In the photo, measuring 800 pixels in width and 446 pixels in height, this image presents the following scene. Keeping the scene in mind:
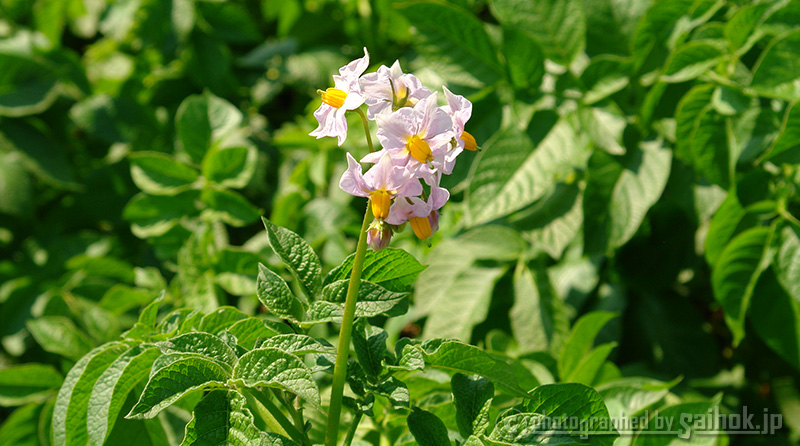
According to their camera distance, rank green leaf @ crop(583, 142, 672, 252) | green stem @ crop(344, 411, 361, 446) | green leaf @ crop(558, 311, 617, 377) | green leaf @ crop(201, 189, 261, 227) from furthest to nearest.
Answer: green leaf @ crop(201, 189, 261, 227), green leaf @ crop(583, 142, 672, 252), green leaf @ crop(558, 311, 617, 377), green stem @ crop(344, 411, 361, 446)

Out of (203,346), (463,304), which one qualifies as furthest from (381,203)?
(463,304)

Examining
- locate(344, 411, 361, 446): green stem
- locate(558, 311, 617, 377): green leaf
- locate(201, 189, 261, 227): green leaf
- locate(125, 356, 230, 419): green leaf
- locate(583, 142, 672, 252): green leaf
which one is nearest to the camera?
locate(125, 356, 230, 419): green leaf

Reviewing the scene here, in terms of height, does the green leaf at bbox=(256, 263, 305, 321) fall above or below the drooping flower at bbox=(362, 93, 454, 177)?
below

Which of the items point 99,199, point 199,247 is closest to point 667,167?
point 199,247

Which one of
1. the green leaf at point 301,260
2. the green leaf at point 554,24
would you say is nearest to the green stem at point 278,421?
the green leaf at point 301,260

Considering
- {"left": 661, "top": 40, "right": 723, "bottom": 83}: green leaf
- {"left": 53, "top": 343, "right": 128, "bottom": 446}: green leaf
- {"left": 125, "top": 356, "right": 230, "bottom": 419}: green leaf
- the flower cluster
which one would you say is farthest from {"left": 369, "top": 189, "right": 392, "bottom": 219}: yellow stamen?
{"left": 661, "top": 40, "right": 723, "bottom": 83}: green leaf

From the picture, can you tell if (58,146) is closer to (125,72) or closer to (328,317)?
(125,72)

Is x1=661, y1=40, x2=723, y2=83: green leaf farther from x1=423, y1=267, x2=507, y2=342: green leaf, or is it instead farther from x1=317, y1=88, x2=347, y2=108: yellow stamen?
x1=317, y1=88, x2=347, y2=108: yellow stamen
